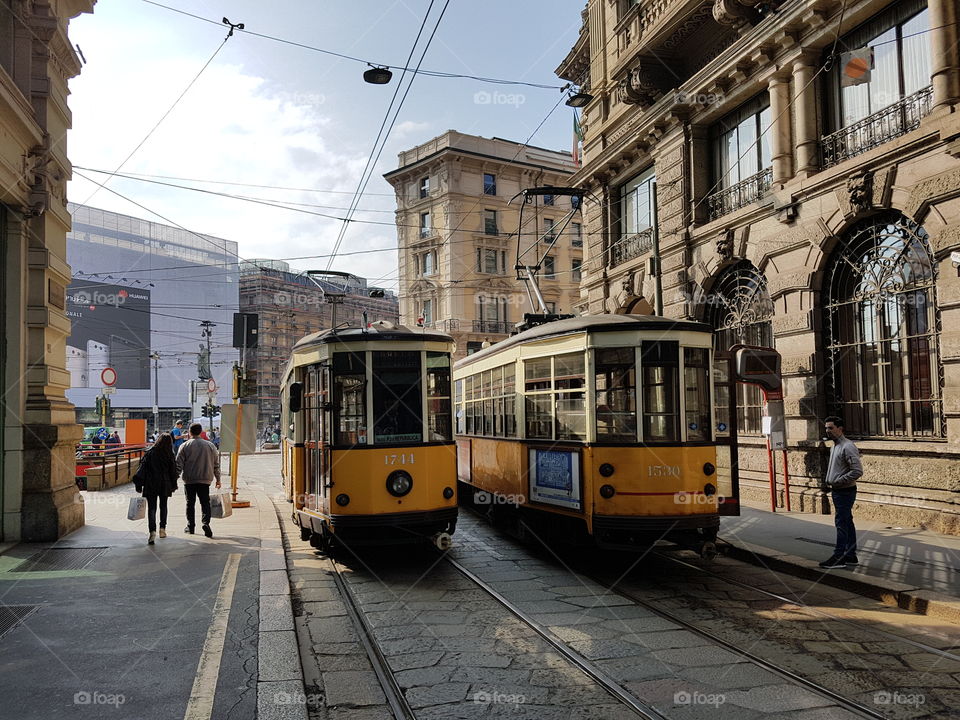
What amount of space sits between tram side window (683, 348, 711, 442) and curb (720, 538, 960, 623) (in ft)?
5.74

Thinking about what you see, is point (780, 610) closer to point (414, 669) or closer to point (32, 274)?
point (414, 669)

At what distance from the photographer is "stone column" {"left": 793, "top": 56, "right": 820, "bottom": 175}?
1327 cm

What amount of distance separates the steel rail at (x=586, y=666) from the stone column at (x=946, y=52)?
9.00 meters

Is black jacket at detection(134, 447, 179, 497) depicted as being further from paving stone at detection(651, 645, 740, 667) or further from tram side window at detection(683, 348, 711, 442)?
paving stone at detection(651, 645, 740, 667)

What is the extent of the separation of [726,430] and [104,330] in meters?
60.7

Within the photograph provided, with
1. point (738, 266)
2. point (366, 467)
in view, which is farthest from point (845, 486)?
point (738, 266)

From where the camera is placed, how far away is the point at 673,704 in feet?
15.5

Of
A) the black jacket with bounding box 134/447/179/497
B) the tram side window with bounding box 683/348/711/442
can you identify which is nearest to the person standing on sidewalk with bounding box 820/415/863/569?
the tram side window with bounding box 683/348/711/442

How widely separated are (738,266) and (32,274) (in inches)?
488

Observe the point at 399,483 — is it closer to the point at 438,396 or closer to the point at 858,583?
the point at 438,396

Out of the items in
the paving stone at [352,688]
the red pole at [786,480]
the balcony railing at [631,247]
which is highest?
the balcony railing at [631,247]

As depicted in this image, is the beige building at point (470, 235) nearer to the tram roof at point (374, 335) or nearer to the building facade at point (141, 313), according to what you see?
the building facade at point (141, 313)

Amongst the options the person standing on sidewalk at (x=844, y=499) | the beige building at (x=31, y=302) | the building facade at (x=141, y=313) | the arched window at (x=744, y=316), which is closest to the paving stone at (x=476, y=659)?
the person standing on sidewalk at (x=844, y=499)

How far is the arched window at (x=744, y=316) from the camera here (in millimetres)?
14922
